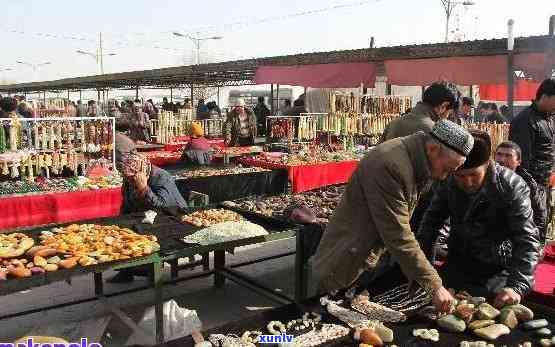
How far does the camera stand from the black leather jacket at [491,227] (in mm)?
2500

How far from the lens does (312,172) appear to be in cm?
796

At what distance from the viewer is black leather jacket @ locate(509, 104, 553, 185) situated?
13.7ft

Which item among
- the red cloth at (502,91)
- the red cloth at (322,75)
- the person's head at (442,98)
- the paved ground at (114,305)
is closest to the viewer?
the person's head at (442,98)

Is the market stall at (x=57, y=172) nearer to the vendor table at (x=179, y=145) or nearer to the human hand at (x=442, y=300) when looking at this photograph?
the vendor table at (x=179, y=145)

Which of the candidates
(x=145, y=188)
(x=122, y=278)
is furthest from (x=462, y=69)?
(x=122, y=278)

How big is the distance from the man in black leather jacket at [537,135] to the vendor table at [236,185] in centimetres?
393

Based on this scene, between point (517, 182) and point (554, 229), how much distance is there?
3.67 m

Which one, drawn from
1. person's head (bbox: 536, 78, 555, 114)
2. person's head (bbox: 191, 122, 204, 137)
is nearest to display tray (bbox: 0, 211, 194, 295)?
person's head (bbox: 536, 78, 555, 114)

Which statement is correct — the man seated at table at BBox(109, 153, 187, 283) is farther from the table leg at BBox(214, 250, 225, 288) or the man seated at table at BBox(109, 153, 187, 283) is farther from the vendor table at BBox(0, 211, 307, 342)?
the table leg at BBox(214, 250, 225, 288)

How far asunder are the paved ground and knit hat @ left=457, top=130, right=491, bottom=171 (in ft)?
8.13

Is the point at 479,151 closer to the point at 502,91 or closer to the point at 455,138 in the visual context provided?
the point at 455,138

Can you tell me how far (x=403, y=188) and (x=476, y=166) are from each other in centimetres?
50

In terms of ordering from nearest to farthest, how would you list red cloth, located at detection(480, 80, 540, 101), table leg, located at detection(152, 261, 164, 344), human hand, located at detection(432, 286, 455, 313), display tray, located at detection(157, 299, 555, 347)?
display tray, located at detection(157, 299, 555, 347), human hand, located at detection(432, 286, 455, 313), table leg, located at detection(152, 261, 164, 344), red cloth, located at detection(480, 80, 540, 101)

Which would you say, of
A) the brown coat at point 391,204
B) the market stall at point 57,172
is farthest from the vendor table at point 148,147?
the brown coat at point 391,204
